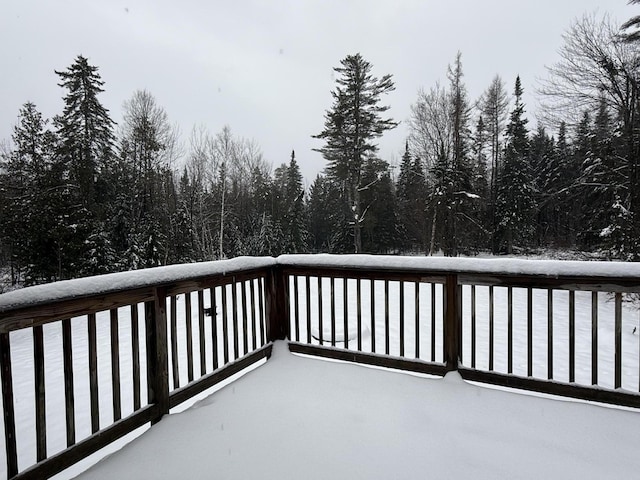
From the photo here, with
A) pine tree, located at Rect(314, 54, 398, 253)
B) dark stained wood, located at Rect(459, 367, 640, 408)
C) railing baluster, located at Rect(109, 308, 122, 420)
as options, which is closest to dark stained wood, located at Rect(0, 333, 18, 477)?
railing baluster, located at Rect(109, 308, 122, 420)

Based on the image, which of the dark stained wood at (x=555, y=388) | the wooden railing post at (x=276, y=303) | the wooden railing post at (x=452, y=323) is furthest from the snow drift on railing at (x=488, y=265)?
the dark stained wood at (x=555, y=388)

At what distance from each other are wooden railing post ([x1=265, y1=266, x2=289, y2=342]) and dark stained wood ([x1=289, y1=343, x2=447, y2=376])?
0.18 m

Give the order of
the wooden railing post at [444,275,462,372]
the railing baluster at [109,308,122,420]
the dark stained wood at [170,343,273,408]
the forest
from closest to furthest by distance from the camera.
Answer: the railing baluster at [109,308,122,420]
the dark stained wood at [170,343,273,408]
the wooden railing post at [444,275,462,372]
the forest

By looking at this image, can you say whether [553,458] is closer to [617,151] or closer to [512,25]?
[617,151]

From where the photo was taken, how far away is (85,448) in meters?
1.75

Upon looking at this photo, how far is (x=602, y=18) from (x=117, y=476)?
571 inches

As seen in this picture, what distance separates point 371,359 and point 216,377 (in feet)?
4.05

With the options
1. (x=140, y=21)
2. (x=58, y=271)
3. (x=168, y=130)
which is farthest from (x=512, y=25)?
(x=58, y=271)

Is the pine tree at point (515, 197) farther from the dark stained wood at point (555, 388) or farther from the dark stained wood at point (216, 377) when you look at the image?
the dark stained wood at point (216, 377)

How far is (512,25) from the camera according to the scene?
13586mm

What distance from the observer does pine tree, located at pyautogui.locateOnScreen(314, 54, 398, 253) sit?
17.2 m

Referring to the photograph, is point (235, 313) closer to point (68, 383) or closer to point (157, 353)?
point (157, 353)

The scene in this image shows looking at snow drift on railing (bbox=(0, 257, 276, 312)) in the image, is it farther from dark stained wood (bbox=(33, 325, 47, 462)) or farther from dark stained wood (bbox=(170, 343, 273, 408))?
dark stained wood (bbox=(170, 343, 273, 408))

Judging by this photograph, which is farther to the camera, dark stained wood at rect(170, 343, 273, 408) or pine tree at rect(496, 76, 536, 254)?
pine tree at rect(496, 76, 536, 254)
